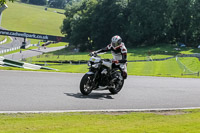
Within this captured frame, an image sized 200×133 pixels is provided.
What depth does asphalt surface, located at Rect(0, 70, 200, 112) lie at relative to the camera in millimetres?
10281

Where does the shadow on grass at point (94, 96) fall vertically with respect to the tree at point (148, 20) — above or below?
below

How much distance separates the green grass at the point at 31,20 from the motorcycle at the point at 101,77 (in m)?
129

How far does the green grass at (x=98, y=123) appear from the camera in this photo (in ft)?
23.2

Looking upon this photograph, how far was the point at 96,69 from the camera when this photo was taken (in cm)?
1208

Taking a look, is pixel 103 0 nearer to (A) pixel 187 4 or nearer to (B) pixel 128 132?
(A) pixel 187 4

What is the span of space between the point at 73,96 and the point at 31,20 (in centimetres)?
15202

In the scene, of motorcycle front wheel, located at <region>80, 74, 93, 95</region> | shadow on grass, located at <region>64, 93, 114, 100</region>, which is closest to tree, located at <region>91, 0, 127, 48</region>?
shadow on grass, located at <region>64, 93, 114, 100</region>

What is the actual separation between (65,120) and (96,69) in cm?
398

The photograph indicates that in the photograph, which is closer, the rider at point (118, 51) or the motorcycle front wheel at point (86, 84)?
the motorcycle front wheel at point (86, 84)

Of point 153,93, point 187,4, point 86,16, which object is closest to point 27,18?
point 86,16

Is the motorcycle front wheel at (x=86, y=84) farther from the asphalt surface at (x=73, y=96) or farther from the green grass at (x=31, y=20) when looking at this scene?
the green grass at (x=31, y=20)

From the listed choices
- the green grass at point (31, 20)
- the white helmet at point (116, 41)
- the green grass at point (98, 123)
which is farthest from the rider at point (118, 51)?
the green grass at point (31, 20)

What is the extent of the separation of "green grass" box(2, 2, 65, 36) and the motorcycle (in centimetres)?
12882

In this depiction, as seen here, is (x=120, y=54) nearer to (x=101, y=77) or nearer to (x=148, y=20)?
(x=101, y=77)
